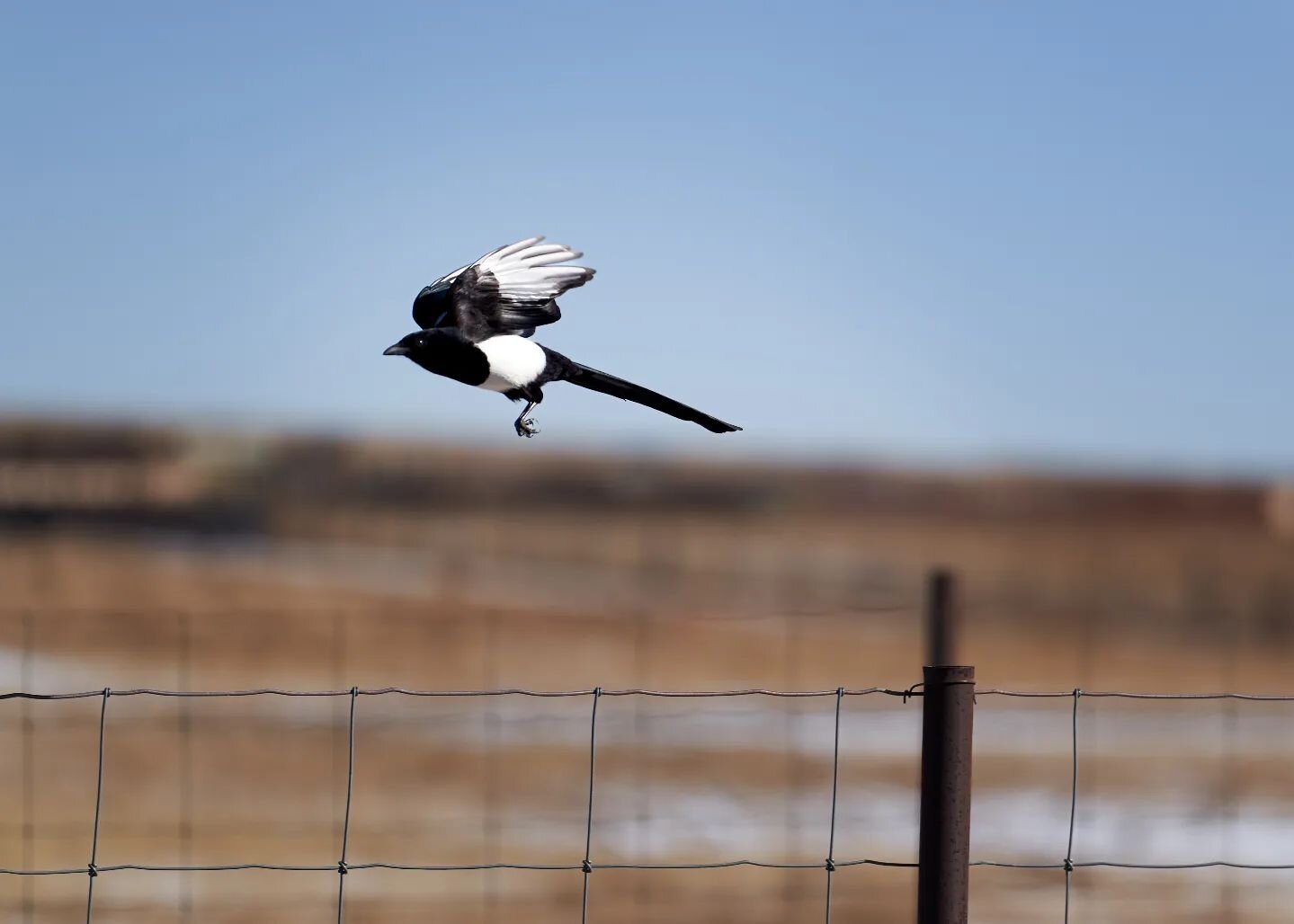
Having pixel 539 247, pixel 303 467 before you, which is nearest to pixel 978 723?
pixel 303 467

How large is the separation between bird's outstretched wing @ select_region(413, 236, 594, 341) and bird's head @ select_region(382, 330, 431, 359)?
11cm

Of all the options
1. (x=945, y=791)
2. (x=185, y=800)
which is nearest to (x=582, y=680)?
(x=185, y=800)

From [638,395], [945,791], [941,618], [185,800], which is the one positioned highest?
[638,395]

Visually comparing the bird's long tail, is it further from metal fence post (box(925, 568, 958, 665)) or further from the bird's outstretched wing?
metal fence post (box(925, 568, 958, 665))

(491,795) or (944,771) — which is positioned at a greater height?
(944,771)

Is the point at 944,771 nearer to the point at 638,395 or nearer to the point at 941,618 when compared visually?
the point at 941,618

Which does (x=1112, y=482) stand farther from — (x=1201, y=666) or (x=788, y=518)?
(x=1201, y=666)

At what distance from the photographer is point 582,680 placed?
10469 millimetres

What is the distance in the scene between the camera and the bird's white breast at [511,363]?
1570mm

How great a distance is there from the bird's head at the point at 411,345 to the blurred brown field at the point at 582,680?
2.48 meters

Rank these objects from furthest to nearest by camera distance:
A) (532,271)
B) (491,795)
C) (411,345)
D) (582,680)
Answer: (582,680) < (491,795) < (532,271) < (411,345)

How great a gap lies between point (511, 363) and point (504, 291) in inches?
9.8

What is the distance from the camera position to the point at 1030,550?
8.36m

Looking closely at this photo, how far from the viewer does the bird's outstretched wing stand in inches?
68.6
